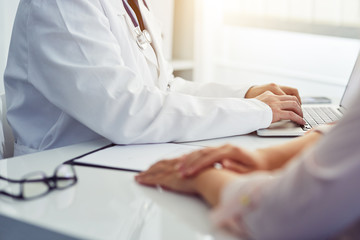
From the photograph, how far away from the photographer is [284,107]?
1.52 metres

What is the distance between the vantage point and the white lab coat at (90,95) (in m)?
1.34

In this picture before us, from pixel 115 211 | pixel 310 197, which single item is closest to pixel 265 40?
pixel 115 211

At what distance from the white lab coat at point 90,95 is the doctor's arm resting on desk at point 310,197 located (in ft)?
1.80

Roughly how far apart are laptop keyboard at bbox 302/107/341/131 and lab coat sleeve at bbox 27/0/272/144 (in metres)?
0.21

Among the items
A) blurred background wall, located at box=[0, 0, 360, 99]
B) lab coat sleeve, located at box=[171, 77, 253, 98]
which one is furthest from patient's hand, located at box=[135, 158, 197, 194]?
blurred background wall, located at box=[0, 0, 360, 99]

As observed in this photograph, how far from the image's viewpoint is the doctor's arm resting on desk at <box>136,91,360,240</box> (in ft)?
2.30

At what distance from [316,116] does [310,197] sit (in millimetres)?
1016

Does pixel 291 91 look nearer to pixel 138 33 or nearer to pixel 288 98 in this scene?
pixel 288 98

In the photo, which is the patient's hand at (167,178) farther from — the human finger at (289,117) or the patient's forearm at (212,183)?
the human finger at (289,117)

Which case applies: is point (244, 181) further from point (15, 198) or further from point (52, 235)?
point (15, 198)

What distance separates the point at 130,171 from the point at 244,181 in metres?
0.37

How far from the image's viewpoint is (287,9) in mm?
3096

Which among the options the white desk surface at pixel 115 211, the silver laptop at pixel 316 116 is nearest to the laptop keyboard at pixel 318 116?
the silver laptop at pixel 316 116

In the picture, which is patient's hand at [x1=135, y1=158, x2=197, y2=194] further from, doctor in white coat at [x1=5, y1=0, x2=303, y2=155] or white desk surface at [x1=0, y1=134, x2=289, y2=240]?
doctor in white coat at [x1=5, y1=0, x2=303, y2=155]
